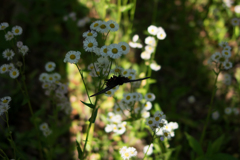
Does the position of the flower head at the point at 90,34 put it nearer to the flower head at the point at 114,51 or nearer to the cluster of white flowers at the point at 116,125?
the flower head at the point at 114,51

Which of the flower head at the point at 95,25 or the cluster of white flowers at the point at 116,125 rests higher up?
the flower head at the point at 95,25

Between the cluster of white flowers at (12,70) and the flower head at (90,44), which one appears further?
the cluster of white flowers at (12,70)

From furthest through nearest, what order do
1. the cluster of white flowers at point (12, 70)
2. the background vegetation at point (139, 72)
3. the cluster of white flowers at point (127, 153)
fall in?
the background vegetation at point (139, 72), the cluster of white flowers at point (12, 70), the cluster of white flowers at point (127, 153)

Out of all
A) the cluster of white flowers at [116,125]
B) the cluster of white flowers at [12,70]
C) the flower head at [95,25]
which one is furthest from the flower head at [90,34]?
the cluster of white flowers at [116,125]

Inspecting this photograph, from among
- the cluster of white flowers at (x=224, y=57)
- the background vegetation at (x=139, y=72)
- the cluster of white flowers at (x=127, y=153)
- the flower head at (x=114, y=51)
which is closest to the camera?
the flower head at (x=114, y=51)

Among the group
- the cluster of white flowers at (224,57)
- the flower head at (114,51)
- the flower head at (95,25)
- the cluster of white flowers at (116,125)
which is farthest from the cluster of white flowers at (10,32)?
the cluster of white flowers at (224,57)

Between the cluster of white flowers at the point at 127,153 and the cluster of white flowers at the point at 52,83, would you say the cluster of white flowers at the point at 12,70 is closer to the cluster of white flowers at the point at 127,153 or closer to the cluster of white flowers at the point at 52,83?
the cluster of white flowers at the point at 52,83

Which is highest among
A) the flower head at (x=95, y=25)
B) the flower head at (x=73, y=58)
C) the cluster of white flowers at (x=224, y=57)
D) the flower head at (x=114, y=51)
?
the cluster of white flowers at (x=224, y=57)

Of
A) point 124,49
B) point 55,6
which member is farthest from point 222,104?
point 55,6

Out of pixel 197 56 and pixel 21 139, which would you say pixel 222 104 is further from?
pixel 21 139

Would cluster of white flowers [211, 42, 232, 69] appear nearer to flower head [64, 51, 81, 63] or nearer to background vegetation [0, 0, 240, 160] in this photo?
background vegetation [0, 0, 240, 160]

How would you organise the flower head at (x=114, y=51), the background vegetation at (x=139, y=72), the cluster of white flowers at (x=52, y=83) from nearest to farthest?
the flower head at (x=114, y=51), the cluster of white flowers at (x=52, y=83), the background vegetation at (x=139, y=72)
